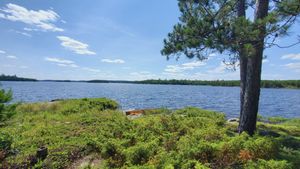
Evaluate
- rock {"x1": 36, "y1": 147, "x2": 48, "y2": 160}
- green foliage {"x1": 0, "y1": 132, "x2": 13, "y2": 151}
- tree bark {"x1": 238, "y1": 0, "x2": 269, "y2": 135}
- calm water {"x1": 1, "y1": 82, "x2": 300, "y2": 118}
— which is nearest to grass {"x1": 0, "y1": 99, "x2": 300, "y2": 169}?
green foliage {"x1": 0, "y1": 132, "x2": 13, "y2": 151}

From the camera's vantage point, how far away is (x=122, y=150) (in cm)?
688

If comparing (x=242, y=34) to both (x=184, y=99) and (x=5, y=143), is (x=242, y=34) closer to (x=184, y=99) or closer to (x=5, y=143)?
(x=5, y=143)

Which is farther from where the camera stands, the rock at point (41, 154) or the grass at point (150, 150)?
the rock at point (41, 154)

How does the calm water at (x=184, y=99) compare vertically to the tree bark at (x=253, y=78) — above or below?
below

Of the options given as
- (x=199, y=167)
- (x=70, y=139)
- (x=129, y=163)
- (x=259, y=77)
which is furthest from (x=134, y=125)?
(x=199, y=167)

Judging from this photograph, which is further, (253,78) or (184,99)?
(184,99)

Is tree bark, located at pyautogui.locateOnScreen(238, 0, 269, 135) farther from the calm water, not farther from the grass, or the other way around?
the calm water

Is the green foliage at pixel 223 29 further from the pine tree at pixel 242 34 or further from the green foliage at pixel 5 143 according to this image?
the green foliage at pixel 5 143

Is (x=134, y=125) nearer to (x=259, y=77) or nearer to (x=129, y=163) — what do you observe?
(x=129, y=163)

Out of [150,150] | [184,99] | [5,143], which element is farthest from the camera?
[184,99]

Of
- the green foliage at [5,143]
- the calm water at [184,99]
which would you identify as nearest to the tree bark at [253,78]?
the green foliage at [5,143]

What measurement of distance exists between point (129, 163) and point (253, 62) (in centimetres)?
546

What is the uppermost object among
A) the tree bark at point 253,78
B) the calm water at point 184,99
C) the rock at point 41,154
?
the tree bark at point 253,78

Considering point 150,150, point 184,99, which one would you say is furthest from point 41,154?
point 184,99
